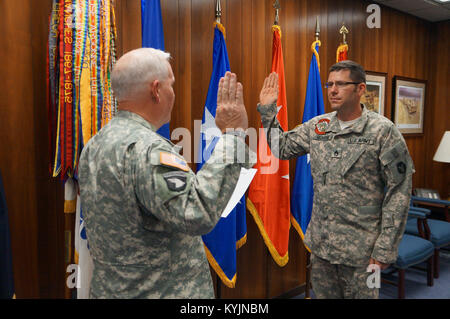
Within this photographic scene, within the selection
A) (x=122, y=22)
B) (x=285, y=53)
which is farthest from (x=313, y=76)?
(x=122, y=22)

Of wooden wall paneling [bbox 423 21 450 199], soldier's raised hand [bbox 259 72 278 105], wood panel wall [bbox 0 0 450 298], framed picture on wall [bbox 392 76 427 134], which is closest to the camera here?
wood panel wall [bbox 0 0 450 298]

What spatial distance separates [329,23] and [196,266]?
2.97 meters

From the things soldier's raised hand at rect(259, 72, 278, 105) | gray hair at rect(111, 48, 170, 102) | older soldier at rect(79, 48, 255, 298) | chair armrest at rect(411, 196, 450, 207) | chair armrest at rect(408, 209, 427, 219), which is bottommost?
chair armrest at rect(408, 209, 427, 219)

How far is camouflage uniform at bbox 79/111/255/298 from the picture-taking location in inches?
35.5

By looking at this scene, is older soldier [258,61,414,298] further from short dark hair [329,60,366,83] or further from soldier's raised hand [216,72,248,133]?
soldier's raised hand [216,72,248,133]

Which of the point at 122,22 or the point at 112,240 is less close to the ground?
the point at 122,22

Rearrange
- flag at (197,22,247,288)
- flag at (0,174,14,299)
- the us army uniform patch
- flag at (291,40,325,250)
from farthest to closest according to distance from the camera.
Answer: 1. flag at (291,40,325,250)
2. flag at (197,22,247,288)
3. flag at (0,174,14,299)
4. the us army uniform patch

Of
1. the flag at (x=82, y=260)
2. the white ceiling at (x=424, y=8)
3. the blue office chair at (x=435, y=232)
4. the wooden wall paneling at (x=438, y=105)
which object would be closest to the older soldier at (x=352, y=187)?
the flag at (x=82, y=260)

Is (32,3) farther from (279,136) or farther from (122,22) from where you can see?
(279,136)

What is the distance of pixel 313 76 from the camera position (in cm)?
283

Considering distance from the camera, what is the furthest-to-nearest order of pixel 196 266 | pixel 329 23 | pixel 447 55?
pixel 447 55
pixel 329 23
pixel 196 266

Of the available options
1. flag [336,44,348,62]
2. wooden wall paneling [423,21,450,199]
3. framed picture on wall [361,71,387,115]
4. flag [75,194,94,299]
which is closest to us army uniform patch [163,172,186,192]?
flag [75,194,94,299]

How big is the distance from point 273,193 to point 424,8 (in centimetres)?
334

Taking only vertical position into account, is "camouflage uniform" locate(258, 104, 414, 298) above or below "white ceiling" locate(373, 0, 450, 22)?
below
